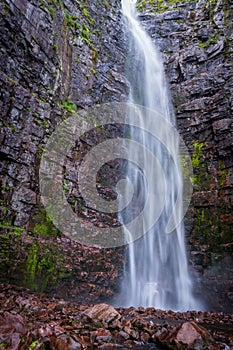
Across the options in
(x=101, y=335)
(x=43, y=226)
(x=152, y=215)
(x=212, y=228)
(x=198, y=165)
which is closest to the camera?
(x=101, y=335)

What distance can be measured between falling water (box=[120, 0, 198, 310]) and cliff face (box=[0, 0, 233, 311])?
0.47m

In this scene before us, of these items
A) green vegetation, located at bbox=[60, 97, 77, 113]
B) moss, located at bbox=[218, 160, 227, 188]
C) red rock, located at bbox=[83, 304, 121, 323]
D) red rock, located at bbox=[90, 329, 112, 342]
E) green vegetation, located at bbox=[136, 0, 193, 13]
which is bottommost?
red rock, located at bbox=[90, 329, 112, 342]

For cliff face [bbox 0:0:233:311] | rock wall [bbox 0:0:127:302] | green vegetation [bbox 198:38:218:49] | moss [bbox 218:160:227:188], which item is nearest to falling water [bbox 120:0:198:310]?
cliff face [bbox 0:0:233:311]

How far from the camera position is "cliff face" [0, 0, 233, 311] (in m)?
6.29

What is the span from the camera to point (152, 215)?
9.28 meters

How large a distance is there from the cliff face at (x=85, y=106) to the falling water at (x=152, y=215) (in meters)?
0.47

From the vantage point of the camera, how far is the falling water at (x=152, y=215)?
7719 mm

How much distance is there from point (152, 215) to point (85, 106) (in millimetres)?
4586

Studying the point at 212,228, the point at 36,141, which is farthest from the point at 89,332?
the point at 212,228

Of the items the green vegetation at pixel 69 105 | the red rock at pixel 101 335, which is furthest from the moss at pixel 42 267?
the green vegetation at pixel 69 105

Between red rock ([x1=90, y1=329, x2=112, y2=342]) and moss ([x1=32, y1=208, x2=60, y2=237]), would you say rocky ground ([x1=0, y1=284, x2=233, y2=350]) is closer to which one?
red rock ([x1=90, y1=329, x2=112, y2=342])

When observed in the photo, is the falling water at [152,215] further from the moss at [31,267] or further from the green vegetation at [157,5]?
the green vegetation at [157,5]

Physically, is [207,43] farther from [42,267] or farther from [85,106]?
[42,267]

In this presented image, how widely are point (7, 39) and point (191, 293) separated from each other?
9.19m
